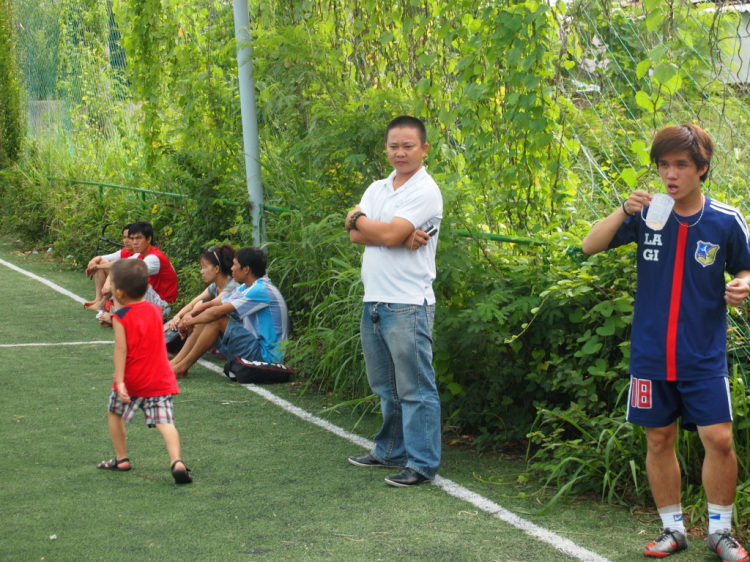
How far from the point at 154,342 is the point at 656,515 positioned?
275cm

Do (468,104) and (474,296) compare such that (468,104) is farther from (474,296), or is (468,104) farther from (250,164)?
(250,164)

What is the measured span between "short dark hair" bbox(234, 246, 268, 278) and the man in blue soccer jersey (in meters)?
4.08

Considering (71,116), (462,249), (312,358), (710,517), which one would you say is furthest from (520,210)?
(71,116)

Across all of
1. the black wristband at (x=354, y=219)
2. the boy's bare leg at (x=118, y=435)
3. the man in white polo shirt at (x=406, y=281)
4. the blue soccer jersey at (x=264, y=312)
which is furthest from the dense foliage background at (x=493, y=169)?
the boy's bare leg at (x=118, y=435)

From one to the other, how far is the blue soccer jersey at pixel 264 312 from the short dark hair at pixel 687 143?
4.29 metres

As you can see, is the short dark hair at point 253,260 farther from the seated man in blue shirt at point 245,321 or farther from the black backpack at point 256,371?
the black backpack at point 256,371

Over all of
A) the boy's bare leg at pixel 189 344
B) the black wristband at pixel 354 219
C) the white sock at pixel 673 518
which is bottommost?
the white sock at pixel 673 518

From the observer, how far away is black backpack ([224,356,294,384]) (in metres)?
7.09

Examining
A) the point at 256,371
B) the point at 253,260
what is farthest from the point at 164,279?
the point at 256,371

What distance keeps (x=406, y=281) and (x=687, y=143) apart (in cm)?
168

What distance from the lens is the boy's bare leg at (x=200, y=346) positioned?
7.29m

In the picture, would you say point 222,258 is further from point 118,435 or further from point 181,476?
point 181,476

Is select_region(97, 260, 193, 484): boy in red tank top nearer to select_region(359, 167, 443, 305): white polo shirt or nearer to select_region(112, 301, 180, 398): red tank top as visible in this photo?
select_region(112, 301, 180, 398): red tank top

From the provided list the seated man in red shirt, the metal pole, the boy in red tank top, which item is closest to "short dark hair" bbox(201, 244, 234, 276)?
the metal pole
